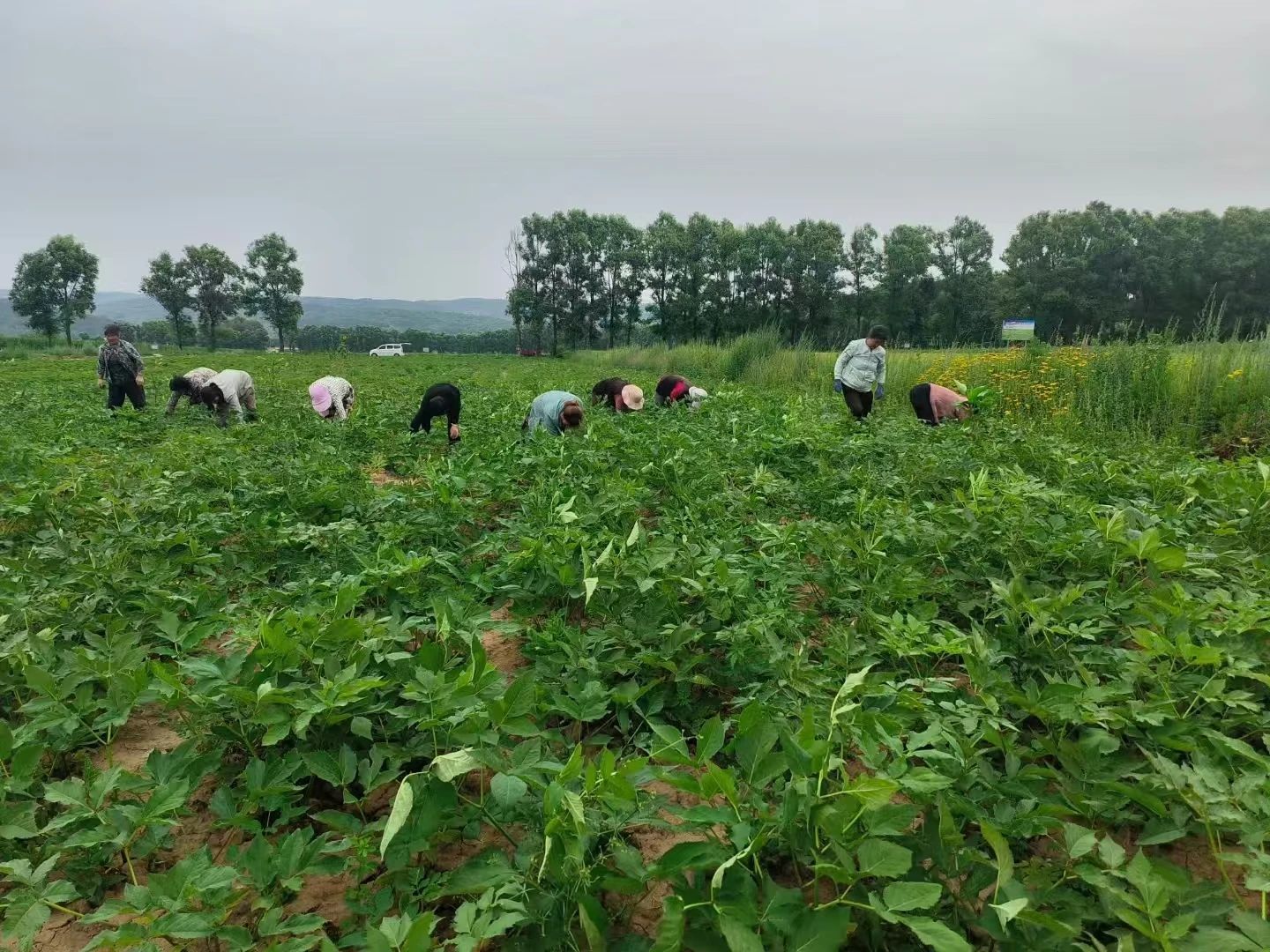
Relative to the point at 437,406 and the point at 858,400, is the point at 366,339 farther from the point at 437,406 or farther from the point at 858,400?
the point at 858,400

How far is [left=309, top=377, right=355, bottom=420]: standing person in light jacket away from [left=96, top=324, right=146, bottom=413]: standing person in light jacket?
2.64 metres

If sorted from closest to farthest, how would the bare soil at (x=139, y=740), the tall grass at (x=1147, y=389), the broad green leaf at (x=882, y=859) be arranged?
the broad green leaf at (x=882, y=859)
the bare soil at (x=139, y=740)
the tall grass at (x=1147, y=389)

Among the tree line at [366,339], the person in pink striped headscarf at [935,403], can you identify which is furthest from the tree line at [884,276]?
the person in pink striped headscarf at [935,403]

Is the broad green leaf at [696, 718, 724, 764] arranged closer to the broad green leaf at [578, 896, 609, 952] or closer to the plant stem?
the broad green leaf at [578, 896, 609, 952]

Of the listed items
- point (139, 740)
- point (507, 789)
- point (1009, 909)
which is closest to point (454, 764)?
point (507, 789)

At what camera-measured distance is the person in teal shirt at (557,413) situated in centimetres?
700

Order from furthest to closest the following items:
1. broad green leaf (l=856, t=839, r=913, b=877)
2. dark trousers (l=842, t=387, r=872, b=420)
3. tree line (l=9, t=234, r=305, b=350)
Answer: tree line (l=9, t=234, r=305, b=350), dark trousers (l=842, t=387, r=872, b=420), broad green leaf (l=856, t=839, r=913, b=877)

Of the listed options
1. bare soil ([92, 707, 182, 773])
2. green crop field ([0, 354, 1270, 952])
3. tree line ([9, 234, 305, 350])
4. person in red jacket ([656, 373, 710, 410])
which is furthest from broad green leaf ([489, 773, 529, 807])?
tree line ([9, 234, 305, 350])

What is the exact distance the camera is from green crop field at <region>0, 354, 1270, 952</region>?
1.46 meters

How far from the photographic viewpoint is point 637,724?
2402 mm

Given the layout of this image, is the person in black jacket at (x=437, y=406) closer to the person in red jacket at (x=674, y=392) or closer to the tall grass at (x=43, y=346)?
the person in red jacket at (x=674, y=392)

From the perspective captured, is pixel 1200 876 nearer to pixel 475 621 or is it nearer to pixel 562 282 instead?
pixel 475 621

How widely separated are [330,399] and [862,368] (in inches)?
293

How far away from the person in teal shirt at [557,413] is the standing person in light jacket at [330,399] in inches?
120
